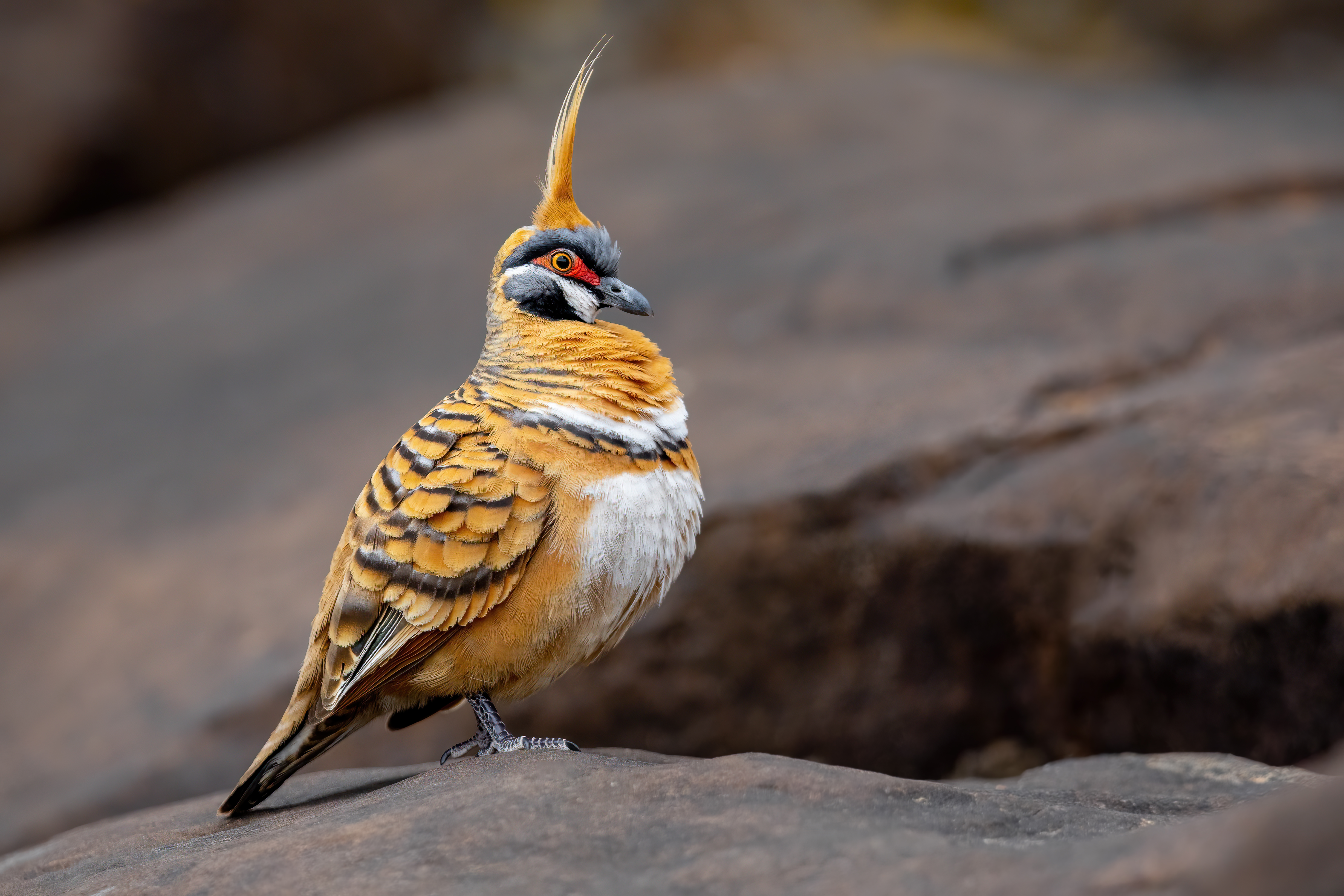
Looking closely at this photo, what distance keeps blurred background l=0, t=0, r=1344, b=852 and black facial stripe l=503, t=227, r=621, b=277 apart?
6.44ft

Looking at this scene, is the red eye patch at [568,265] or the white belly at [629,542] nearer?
the white belly at [629,542]

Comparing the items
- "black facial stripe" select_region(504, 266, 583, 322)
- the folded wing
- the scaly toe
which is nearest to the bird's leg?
the scaly toe

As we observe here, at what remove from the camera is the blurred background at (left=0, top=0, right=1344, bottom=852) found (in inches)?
249

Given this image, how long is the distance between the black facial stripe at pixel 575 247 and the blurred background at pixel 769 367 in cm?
196

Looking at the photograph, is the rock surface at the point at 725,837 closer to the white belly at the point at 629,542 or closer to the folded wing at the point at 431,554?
the folded wing at the point at 431,554

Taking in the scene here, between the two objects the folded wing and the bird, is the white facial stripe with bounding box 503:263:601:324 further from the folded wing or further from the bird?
the folded wing

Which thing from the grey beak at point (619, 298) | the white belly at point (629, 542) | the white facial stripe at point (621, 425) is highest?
the grey beak at point (619, 298)

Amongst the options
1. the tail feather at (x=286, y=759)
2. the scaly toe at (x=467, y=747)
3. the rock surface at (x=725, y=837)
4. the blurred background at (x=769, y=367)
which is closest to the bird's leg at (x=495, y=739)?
the scaly toe at (x=467, y=747)

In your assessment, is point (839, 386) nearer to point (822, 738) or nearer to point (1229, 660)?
point (822, 738)

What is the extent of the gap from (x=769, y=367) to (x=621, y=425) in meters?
3.88

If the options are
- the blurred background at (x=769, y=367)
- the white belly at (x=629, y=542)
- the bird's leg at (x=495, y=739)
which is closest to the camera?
the white belly at (x=629, y=542)

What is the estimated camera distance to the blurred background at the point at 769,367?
20.8ft

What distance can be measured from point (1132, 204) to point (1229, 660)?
14.6 ft

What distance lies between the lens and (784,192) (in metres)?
10.6
